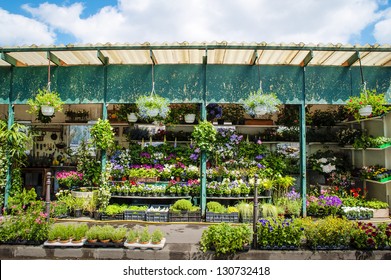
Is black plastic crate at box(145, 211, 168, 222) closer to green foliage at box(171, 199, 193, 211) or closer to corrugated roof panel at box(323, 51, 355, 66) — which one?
green foliage at box(171, 199, 193, 211)

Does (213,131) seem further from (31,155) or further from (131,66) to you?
(31,155)

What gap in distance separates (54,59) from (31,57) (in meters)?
0.74

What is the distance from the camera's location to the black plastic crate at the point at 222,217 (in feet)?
27.9

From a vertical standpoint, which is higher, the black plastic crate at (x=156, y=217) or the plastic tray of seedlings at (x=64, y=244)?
the black plastic crate at (x=156, y=217)

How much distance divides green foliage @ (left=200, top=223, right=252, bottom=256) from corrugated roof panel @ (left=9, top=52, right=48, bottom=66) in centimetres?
698

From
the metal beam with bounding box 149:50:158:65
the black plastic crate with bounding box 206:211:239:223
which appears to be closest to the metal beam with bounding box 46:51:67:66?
the metal beam with bounding box 149:50:158:65

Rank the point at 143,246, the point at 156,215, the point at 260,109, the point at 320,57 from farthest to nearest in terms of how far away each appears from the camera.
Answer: the point at 320,57 → the point at 156,215 → the point at 260,109 → the point at 143,246

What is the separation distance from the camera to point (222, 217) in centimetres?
856

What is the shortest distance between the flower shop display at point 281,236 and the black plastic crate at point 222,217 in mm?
2004

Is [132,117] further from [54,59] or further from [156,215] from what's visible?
[156,215]

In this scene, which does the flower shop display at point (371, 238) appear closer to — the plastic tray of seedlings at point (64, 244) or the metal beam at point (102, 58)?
the plastic tray of seedlings at point (64, 244)

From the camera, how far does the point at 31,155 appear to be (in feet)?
45.3

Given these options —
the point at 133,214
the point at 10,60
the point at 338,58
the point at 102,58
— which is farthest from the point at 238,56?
the point at 10,60

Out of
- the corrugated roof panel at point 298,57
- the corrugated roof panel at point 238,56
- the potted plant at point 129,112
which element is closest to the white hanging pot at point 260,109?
the corrugated roof panel at point 238,56
